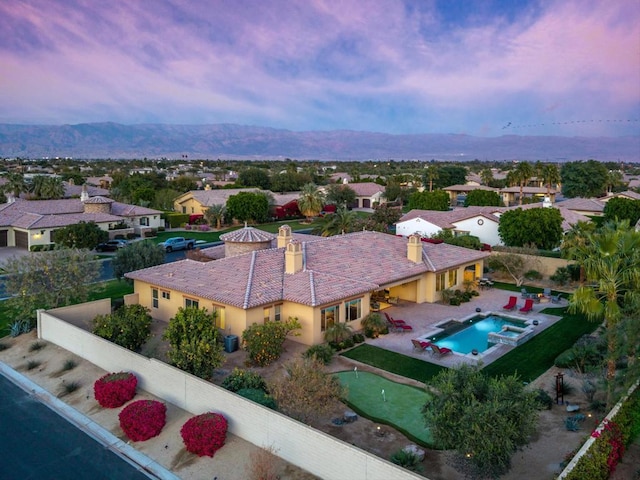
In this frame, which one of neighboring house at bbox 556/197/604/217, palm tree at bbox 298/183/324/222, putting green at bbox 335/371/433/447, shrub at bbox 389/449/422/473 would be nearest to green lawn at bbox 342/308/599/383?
putting green at bbox 335/371/433/447

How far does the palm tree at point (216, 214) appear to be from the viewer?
232 feet

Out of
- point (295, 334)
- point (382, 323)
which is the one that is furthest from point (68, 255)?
point (382, 323)

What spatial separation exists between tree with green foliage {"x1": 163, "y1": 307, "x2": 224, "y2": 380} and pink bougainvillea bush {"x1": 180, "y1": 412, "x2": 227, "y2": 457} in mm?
4099

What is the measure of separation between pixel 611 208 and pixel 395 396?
5277 centimetres

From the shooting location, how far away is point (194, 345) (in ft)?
66.9

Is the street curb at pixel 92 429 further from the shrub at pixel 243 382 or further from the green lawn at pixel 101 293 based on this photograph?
the green lawn at pixel 101 293

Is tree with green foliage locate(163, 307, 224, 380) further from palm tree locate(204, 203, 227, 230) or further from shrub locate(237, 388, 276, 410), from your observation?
palm tree locate(204, 203, 227, 230)

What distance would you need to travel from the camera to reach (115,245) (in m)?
54.4

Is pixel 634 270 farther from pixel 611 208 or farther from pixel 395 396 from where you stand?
pixel 611 208

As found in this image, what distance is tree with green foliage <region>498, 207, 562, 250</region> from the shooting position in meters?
44.0

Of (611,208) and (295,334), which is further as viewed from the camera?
(611,208)

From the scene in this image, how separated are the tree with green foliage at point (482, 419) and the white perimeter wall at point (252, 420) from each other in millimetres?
1743

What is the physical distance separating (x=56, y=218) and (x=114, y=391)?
41231mm

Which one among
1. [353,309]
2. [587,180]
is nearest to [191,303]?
[353,309]
